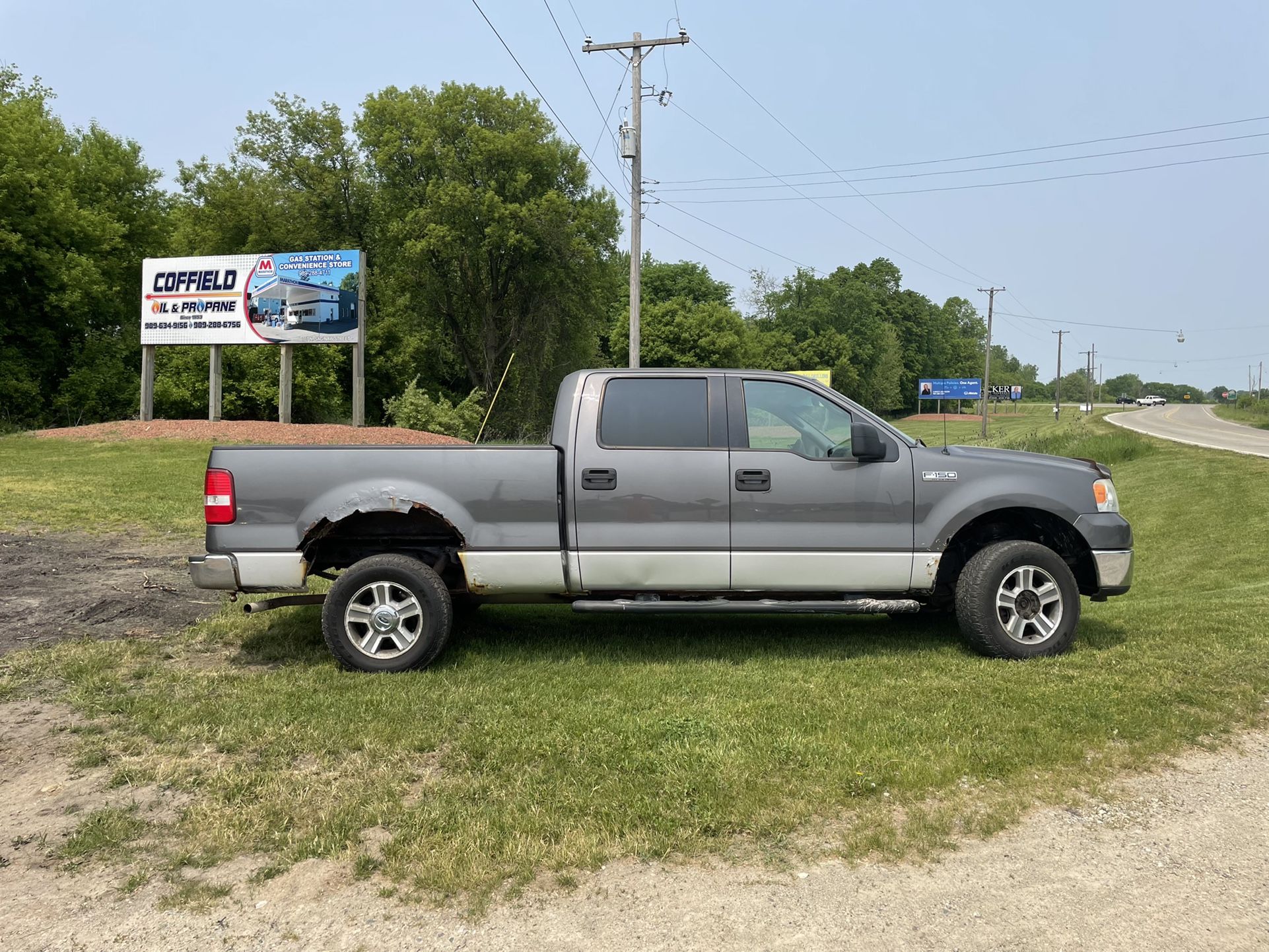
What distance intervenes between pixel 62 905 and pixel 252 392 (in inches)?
1378

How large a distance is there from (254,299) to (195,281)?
1.92m

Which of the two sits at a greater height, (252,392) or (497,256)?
(497,256)

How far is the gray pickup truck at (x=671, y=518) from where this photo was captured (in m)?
5.67

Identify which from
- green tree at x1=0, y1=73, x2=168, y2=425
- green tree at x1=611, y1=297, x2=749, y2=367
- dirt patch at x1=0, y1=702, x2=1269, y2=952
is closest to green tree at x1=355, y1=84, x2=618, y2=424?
green tree at x1=0, y1=73, x2=168, y2=425

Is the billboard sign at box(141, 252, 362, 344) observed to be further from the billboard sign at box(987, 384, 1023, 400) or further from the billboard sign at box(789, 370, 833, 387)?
the billboard sign at box(987, 384, 1023, 400)

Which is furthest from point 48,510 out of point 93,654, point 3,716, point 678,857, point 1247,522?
point 1247,522

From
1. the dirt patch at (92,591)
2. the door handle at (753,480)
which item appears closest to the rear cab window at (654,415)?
the door handle at (753,480)

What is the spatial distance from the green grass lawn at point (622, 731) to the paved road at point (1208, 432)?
65.9ft

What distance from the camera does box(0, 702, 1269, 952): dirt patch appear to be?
292 cm

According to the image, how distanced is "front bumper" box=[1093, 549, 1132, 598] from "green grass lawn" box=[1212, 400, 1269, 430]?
5677 cm

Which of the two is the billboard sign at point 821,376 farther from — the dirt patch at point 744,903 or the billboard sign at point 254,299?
the billboard sign at point 254,299

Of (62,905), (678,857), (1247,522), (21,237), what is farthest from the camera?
(21,237)

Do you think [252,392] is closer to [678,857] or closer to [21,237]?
[21,237]

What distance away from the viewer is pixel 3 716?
16.1 ft
